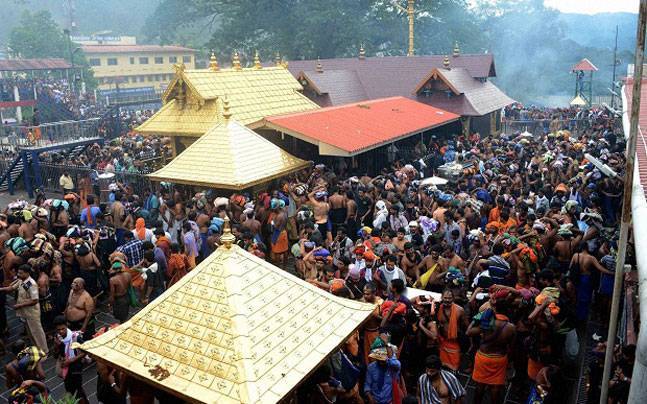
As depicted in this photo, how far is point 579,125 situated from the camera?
96.0ft

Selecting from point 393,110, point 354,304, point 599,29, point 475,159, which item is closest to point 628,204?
point 354,304

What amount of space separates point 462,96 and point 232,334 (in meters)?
21.8

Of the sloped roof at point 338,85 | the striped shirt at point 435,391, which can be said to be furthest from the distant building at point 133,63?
the striped shirt at point 435,391

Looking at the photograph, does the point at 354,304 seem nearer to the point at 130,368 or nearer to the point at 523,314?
the point at 130,368

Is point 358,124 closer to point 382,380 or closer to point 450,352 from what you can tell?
point 450,352

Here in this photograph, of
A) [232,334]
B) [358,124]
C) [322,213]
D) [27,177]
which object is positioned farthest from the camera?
[27,177]

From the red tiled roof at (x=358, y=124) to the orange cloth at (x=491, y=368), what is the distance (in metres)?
8.51

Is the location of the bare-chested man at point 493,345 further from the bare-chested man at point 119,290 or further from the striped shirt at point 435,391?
the bare-chested man at point 119,290

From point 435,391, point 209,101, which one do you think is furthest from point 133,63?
point 435,391

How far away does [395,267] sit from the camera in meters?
7.84

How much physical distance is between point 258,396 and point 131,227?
859 cm

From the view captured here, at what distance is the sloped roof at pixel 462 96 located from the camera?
2353 centimetres

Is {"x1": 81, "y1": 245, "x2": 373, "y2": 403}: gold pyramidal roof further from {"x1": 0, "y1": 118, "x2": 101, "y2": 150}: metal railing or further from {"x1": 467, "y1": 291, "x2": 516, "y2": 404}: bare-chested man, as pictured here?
{"x1": 0, "y1": 118, "x2": 101, "y2": 150}: metal railing

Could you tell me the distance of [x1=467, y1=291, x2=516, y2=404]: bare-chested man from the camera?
6.13 meters
